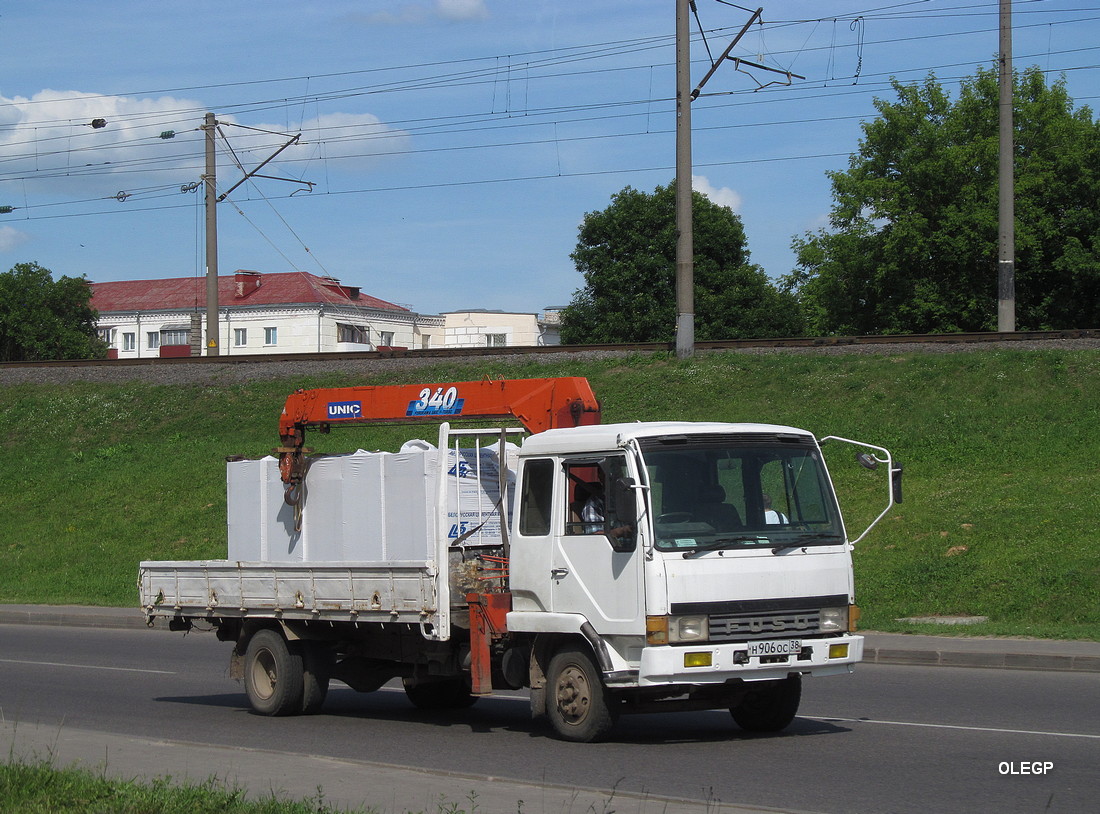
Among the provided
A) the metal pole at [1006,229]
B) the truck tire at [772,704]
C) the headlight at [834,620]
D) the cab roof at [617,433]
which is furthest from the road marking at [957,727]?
the metal pole at [1006,229]

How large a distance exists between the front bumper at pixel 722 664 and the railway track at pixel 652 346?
63.0 feet

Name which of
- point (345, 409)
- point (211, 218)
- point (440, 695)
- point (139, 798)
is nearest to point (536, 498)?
point (345, 409)

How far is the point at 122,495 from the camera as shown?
97.4 ft

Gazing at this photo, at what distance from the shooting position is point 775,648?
8.64 m

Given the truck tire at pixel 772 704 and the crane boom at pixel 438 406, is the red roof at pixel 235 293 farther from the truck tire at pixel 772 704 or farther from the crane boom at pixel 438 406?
the truck tire at pixel 772 704

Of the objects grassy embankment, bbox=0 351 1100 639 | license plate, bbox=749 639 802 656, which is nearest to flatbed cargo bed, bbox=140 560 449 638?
license plate, bbox=749 639 802 656

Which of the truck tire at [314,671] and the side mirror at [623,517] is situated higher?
the side mirror at [623,517]

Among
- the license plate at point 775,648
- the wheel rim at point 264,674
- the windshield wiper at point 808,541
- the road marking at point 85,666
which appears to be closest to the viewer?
the license plate at point 775,648

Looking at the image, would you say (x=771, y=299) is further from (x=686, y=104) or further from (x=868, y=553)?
(x=868, y=553)

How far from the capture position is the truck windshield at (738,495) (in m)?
8.73

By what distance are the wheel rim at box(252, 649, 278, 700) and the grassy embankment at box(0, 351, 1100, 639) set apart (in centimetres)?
824

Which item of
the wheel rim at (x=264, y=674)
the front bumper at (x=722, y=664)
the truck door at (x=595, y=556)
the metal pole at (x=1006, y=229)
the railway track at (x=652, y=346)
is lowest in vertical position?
the wheel rim at (x=264, y=674)

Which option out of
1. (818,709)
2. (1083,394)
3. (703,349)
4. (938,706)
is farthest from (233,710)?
(703,349)

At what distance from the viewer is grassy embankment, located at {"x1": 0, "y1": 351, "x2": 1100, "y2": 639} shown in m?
17.6
